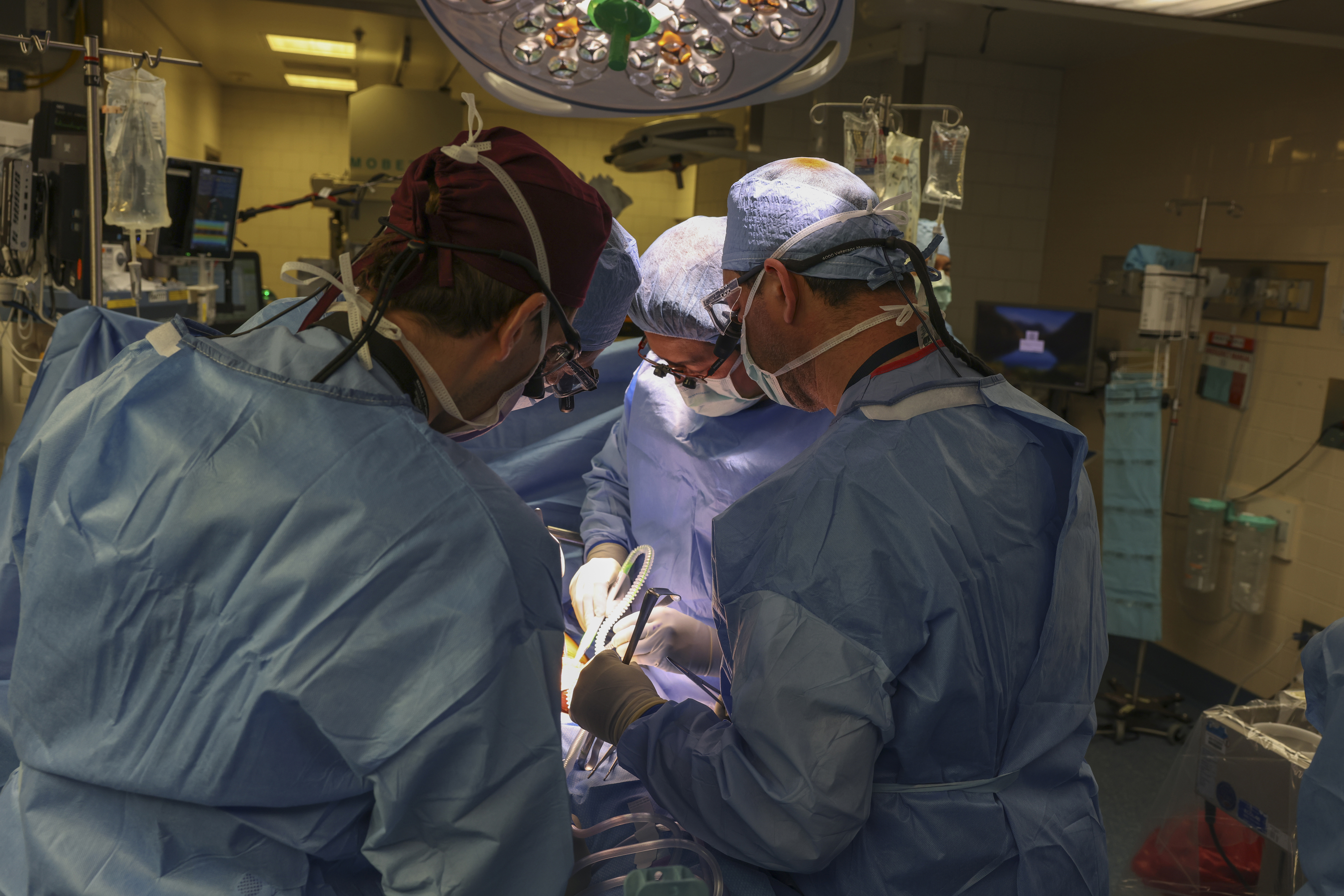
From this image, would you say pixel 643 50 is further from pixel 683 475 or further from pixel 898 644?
pixel 683 475

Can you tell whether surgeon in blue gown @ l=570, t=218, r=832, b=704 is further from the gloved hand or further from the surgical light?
the surgical light

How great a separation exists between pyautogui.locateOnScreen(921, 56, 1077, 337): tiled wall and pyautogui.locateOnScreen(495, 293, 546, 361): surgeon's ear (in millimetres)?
4694

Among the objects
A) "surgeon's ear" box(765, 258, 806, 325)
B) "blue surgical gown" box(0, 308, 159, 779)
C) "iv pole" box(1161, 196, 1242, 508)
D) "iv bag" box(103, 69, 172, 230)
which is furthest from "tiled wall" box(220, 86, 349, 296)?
"surgeon's ear" box(765, 258, 806, 325)

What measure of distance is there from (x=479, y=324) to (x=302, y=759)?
1.70ft

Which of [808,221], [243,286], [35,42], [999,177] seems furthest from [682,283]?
A: [243,286]

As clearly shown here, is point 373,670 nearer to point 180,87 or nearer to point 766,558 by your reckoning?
point 766,558

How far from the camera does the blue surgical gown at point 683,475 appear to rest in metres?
2.03

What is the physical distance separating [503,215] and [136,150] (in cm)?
281

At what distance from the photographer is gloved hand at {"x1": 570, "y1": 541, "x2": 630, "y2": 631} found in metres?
1.98

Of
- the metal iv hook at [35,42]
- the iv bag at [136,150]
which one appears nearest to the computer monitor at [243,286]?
the iv bag at [136,150]

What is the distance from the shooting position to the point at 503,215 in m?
1.08

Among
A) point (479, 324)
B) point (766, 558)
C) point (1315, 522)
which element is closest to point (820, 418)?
point (766, 558)

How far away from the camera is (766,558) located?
4.05 ft

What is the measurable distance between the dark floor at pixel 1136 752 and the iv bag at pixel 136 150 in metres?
3.63
